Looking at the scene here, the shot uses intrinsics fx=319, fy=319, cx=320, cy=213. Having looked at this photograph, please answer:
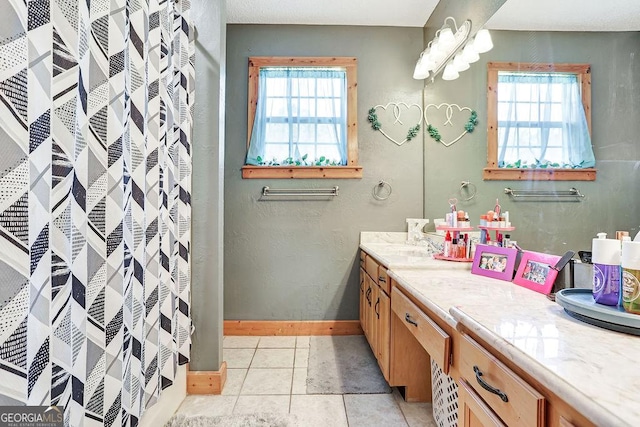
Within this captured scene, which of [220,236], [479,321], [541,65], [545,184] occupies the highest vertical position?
[541,65]

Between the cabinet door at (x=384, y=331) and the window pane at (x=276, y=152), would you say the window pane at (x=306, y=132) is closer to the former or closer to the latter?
the window pane at (x=276, y=152)

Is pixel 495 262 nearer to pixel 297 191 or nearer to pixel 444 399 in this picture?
pixel 444 399

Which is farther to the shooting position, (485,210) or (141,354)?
(485,210)

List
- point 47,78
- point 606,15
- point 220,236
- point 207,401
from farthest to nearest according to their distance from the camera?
point 220,236 → point 207,401 → point 606,15 → point 47,78

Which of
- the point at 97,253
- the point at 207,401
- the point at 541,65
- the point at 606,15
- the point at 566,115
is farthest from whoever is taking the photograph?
the point at 207,401

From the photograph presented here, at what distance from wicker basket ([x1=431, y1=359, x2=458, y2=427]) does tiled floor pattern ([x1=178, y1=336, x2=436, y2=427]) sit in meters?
0.14

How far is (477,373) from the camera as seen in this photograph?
869mm

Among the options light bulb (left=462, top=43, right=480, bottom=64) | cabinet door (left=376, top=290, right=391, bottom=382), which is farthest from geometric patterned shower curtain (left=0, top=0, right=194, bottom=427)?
light bulb (left=462, top=43, right=480, bottom=64)

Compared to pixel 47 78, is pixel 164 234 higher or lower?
lower

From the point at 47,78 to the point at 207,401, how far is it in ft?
5.94

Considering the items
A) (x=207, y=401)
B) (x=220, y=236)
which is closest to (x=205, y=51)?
(x=220, y=236)

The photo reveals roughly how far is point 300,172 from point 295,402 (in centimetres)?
173

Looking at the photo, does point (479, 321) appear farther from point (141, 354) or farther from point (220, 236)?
point (220, 236)

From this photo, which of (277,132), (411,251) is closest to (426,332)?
(411,251)
